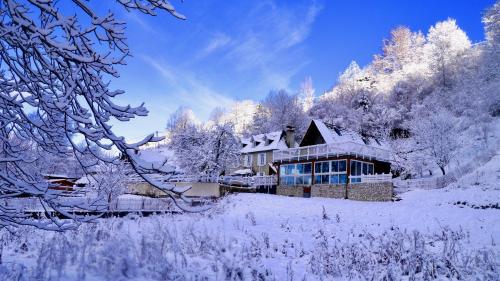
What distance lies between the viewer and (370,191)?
28.5 metres

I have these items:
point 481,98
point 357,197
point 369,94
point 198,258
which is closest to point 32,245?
point 198,258

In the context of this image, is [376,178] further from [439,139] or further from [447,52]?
[447,52]

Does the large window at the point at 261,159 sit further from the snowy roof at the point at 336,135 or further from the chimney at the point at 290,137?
the snowy roof at the point at 336,135

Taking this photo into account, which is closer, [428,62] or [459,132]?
[459,132]

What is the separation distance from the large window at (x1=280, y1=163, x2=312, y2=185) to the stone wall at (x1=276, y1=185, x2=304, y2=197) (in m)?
0.57

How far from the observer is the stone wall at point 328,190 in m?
31.1

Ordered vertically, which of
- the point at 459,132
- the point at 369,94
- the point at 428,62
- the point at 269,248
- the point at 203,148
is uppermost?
the point at 428,62

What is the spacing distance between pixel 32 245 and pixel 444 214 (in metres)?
18.1

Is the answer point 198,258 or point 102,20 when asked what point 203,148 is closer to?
point 198,258

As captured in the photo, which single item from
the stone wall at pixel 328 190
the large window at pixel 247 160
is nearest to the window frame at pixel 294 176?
the stone wall at pixel 328 190

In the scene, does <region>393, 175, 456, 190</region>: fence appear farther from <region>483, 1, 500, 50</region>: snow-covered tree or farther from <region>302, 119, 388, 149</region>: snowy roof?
<region>483, 1, 500, 50</region>: snow-covered tree

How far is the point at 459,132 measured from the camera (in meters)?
42.7

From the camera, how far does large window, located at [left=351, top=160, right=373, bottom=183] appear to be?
30.8 meters

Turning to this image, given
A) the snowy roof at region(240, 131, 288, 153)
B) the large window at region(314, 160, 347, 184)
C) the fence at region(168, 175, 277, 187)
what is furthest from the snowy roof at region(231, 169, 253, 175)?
the large window at region(314, 160, 347, 184)
